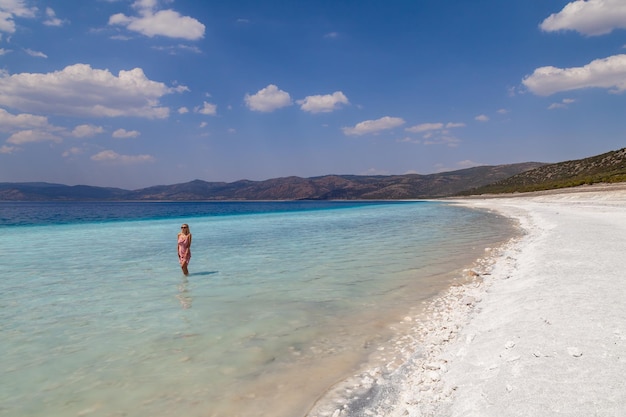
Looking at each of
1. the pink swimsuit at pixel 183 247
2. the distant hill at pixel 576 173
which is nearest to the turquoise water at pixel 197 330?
the pink swimsuit at pixel 183 247

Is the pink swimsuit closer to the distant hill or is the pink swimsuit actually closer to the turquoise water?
the turquoise water

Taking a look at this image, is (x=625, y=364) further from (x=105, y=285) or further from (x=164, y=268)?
(x=164, y=268)

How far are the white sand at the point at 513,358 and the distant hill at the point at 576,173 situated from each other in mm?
62726

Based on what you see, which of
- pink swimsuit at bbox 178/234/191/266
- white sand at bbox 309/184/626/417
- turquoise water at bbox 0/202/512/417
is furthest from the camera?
pink swimsuit at bbox 178/234/191/266

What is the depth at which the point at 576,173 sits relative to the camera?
98875 mm

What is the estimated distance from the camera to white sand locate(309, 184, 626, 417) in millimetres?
3592

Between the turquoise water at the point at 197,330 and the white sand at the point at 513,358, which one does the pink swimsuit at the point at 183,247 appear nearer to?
the turquoise water at the point at 197,330

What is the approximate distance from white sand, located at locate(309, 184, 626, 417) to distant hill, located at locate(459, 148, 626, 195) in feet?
206

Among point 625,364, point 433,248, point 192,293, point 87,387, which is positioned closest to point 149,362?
point 87,387

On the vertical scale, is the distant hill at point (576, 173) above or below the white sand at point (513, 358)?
above

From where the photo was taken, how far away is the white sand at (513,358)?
3.59 m

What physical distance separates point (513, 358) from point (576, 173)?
Answer: 387ft

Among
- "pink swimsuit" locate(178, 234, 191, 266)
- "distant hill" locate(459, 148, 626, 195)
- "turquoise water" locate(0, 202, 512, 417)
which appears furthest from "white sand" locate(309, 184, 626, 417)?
"distant hill" locate(459, 148, 626, 195)

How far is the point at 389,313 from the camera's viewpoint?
27.0 ft
